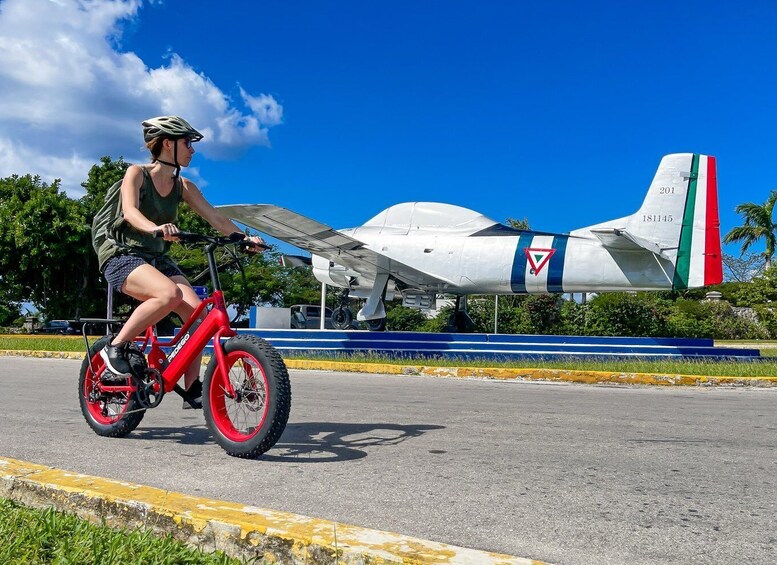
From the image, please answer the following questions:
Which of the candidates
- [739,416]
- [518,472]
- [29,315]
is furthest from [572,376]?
[29,315]

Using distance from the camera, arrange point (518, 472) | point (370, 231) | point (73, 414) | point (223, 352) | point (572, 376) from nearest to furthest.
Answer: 1. point (518, 472)
2. point (223, 352)
3. point (73, 414)
4. point (572, 376)
5. point (370, 231)

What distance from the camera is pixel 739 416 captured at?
5.74m

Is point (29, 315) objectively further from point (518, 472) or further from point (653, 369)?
point (518, 472)

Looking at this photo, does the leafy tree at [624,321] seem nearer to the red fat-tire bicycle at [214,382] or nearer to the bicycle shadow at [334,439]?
the bicycle shadow at [334,439]

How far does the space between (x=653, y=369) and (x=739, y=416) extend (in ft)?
13.9

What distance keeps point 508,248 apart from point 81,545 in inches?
545

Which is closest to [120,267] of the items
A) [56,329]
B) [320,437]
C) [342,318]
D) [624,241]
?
[320,437]

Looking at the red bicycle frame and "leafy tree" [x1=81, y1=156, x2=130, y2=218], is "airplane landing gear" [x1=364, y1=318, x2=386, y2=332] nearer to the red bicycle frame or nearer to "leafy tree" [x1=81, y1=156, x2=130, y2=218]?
the red bicycle frame

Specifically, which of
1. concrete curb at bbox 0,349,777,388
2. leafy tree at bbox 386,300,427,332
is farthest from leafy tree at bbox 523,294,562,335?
concrete curb at bbox 0,349,777,388

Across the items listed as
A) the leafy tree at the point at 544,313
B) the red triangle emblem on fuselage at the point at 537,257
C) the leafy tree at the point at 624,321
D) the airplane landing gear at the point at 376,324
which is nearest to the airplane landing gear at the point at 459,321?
the airplane landing gear at the point at 376,324

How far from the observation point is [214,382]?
12.4ft

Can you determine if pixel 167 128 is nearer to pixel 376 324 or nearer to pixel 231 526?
pixel 231 526

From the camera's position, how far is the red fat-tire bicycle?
11.6 feet

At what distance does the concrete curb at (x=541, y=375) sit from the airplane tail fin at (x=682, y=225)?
451 centimetres
